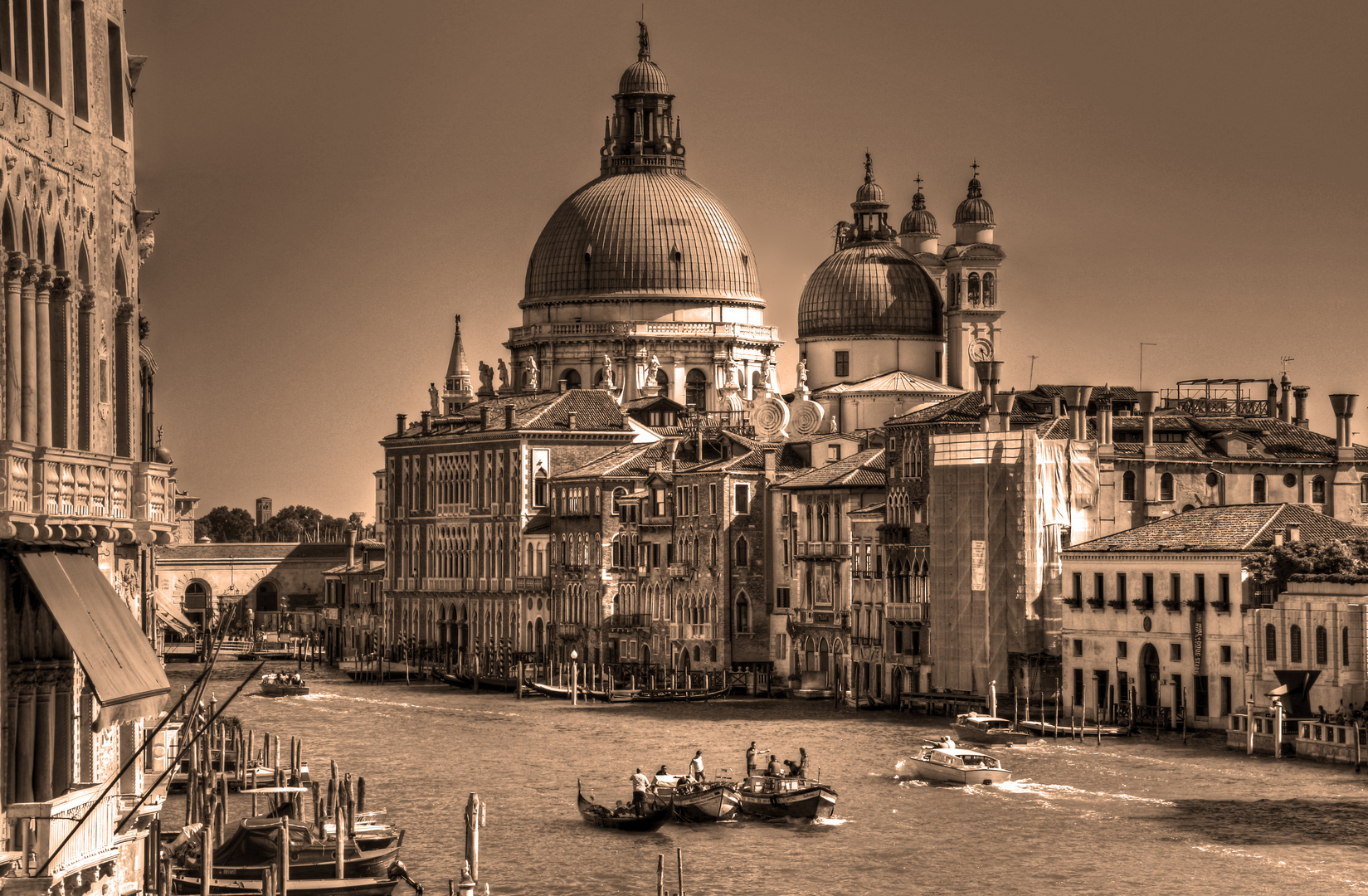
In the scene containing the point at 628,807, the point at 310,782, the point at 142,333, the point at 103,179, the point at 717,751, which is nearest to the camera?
the point at 103,179

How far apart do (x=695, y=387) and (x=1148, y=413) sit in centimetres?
4335

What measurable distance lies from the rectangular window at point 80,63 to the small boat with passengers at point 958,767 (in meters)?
29.4

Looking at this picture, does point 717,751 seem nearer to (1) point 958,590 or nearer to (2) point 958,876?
(1) point 958,590

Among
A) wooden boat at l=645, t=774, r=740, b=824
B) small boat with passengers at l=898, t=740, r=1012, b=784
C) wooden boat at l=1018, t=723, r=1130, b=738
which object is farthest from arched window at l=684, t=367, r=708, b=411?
wooden boat at l=645, t=774, r=740, b=824

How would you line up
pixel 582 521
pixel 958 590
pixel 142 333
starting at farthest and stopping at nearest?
pixel 582 521 → pixel 958 590 → pixel 142 333

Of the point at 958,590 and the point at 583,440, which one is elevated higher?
the point at 583,440

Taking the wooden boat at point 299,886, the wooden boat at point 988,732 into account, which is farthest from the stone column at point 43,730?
the wooden boat at point 988,732

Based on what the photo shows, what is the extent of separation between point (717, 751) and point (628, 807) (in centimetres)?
1245

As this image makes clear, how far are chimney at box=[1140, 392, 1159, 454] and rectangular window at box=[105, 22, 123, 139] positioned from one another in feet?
142

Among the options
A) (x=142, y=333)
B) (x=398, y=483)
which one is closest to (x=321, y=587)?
(x=398, y=483)

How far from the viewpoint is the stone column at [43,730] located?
16.1 metres

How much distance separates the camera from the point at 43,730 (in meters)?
16.2

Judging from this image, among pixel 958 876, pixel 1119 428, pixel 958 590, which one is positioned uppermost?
pixel 1119 428

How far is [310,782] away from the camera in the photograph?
43.5 meters
